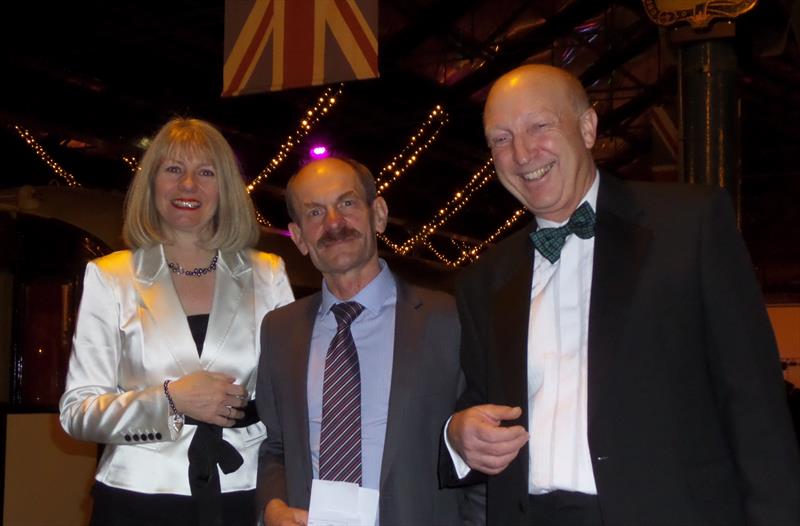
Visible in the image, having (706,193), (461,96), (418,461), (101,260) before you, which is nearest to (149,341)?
(101,260)

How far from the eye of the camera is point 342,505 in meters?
2.33

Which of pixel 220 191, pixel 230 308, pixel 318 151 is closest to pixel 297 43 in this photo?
pixel 220 191

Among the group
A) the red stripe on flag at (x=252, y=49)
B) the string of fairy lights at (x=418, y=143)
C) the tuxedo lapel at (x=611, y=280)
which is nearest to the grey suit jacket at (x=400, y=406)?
the tuxedo lapel at (x=611, y=280)

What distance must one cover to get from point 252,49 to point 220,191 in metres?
A: 2.01

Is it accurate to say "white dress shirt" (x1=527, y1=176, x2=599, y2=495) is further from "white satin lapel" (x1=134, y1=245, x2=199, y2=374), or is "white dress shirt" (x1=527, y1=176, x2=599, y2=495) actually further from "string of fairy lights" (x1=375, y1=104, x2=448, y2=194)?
"string of fairy lights" (x1=375, y1=104, x2=448, y2=194)

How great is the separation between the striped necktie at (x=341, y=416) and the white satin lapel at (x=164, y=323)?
381mm

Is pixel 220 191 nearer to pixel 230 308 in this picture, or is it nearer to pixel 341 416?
pixel 230 308

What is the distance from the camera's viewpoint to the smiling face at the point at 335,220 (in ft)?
8.73

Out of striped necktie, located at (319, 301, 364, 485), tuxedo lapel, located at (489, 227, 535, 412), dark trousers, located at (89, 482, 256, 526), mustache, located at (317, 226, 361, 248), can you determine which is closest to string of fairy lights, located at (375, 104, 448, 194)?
mustache, located at (317, 226, 361, 248)

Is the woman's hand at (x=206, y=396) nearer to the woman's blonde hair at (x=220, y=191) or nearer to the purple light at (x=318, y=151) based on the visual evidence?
the woman's blonde hair at (x=220, y=191)

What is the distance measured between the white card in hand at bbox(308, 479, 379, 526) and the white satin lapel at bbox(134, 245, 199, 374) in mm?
520

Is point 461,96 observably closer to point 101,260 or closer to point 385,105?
point 385,105

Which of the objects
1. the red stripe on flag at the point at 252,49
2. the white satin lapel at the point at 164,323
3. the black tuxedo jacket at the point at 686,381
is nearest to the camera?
the black tuxedo jacket at the point at 686,381

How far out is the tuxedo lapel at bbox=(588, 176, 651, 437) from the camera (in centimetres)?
195
